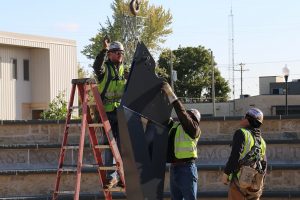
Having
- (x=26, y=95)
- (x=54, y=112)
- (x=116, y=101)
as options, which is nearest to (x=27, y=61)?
(x=26, y=95)

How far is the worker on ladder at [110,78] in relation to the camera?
1115 centimetres

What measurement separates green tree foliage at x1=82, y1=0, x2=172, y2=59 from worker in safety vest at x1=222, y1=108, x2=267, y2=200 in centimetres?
5898

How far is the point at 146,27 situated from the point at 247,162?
61.1 meters

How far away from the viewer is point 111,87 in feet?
37.3

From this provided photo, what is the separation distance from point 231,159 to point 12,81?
147 feet

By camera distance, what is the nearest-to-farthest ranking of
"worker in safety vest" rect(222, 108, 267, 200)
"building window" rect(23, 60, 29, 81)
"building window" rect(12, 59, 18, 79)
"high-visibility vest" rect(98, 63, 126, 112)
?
"worker in safety vest" rect(222, 108, 267, 200)
"high-visibility vest" rect(98, 63, 126, 112)
"building window" rect(12, 59, 18, 79)
"building window" rect(23, 60, 29, 81)

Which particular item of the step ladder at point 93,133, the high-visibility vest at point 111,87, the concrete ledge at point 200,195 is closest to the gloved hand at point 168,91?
the step ladder at point 93,133

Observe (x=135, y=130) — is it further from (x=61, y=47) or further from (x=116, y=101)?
(x=61, y=47)

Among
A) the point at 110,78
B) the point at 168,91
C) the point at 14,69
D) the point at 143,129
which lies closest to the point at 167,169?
the point at 110,78

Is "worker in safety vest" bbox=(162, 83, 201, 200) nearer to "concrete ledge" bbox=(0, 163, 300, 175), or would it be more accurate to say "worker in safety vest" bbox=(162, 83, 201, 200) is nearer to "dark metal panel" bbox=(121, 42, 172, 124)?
"dark metal panel" bbox=(121, 42, 172, 124)

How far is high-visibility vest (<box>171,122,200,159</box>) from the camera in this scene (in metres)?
11.0

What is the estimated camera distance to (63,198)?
14.3 meters

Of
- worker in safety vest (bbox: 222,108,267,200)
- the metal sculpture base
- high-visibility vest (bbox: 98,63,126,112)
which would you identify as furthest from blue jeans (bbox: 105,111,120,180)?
the metal sculpture base

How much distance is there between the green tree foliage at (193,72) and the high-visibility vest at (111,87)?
73.0 meters
